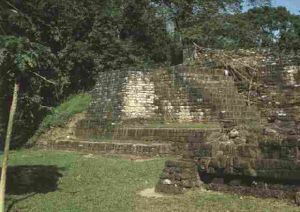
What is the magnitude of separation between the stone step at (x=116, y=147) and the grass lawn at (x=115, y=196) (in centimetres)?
123

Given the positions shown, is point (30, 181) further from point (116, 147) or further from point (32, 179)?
point (116, 147)

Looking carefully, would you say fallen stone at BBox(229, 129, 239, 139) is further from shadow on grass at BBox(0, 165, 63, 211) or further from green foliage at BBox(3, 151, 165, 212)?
shadow on grass at BBox(0, 165, 63, 211)

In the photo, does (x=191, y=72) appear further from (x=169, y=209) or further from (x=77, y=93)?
(x=169, y=209)

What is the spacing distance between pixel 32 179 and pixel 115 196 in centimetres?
298

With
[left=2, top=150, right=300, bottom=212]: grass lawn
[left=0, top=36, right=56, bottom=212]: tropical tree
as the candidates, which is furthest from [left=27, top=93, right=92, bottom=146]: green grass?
[left=0, top=36, right=56, bottom=212]: tropical tree

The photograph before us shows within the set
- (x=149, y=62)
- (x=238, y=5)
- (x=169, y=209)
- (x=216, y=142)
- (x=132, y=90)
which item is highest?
(x=238, y=5)

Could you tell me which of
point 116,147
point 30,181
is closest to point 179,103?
point 116,147

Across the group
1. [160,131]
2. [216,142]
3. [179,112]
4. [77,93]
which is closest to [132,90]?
[179,112]

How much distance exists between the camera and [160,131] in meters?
14.4

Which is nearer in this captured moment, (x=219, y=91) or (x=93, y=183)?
(x=93, y=183)

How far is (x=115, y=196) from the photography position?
7.99 m

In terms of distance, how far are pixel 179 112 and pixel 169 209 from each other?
31.6ft

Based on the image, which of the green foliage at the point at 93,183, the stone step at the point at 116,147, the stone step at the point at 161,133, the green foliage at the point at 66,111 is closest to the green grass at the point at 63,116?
the green foliage at the point at 66,111

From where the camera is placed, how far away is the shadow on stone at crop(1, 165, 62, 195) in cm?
910
